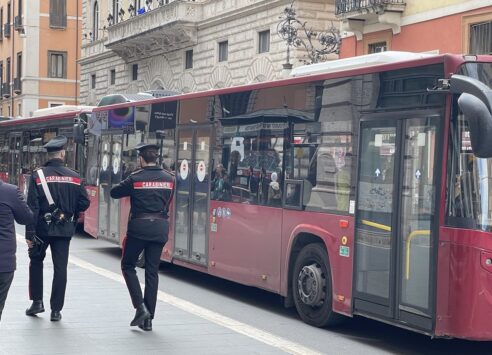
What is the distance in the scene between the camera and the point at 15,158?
26.2 m

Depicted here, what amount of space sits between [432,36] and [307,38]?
23.3 feet

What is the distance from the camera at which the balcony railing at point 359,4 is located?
2272cm

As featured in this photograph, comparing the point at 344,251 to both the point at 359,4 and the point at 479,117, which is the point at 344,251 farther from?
the point at 359,4

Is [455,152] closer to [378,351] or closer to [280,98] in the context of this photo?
[378,351]

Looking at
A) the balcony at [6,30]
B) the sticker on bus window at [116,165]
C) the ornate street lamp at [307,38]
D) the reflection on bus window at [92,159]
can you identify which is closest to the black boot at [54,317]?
the sticker on bus window at [116,165]

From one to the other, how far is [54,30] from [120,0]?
18.7m

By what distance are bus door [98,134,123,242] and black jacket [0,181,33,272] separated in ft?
28.1

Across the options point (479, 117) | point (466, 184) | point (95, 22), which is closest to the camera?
point (479, 117)

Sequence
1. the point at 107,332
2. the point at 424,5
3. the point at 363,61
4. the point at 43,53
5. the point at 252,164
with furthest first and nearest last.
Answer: the point at 43,53, the point at 424,5, the point at 252,164, the point at 363,61, the point at 107,332

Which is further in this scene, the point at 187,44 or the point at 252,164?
the point at 187,44

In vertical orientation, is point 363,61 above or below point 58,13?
below

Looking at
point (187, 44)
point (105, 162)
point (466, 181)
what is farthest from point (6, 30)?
point (466, 181)

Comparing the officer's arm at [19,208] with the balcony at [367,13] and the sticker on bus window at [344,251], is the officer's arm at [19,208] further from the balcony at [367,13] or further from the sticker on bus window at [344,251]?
the balcony at [367,13]

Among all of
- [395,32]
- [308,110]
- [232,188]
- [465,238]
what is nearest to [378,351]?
[465,238]
